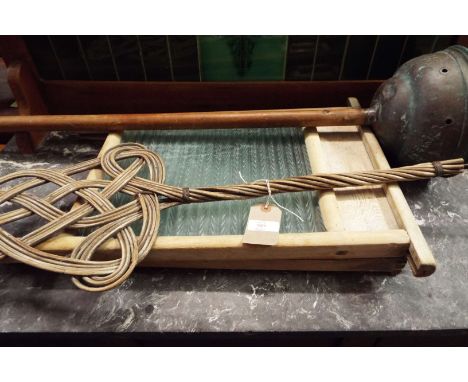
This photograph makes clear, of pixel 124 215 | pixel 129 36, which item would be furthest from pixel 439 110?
pixel 129 36

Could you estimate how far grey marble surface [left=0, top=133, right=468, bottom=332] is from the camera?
90 cm

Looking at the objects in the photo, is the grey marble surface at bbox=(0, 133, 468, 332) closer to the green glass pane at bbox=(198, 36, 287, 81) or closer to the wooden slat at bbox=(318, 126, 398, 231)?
the wooden slat at bbox=(318, 126, 398, 231)

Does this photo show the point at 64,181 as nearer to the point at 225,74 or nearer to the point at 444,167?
the point at 225,74

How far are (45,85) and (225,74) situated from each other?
27.6 inches

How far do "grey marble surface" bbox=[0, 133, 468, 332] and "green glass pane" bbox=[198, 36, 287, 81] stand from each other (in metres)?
0.76

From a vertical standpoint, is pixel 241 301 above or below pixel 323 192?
below

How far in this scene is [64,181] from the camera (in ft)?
3.26

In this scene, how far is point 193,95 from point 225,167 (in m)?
0.39

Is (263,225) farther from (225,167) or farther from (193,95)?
(193,95)

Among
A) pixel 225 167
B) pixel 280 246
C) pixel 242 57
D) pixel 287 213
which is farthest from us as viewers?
pixel 242 57

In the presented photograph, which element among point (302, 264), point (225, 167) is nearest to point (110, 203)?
point (225, 167)

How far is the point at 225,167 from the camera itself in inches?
45.4

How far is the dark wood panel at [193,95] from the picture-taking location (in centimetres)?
134

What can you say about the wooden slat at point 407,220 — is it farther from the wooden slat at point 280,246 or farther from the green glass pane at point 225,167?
the green glass pane at point 225,167
